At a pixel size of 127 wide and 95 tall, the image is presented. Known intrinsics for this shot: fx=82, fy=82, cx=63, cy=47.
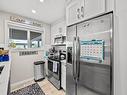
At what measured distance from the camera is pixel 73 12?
5.25 feet

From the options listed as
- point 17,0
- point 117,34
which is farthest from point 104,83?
point 17,0

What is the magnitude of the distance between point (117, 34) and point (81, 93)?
110 cm

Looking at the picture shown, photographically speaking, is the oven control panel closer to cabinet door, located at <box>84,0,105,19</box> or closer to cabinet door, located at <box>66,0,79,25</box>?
cabinet door, located at <box>84,0,105,19</box>

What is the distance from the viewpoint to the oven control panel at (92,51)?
111cm

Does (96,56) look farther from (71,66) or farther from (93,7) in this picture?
(93,7)

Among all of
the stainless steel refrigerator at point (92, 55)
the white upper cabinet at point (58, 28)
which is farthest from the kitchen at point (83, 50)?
the white upper cabinet at point (58, 28)

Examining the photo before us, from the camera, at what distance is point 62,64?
8.25 ft

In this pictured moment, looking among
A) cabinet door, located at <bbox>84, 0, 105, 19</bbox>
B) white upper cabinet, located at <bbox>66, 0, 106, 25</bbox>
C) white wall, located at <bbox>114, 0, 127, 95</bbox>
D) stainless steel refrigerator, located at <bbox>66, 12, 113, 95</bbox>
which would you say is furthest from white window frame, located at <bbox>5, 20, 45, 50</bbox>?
white wall, located at <bbox>114, 0, 127, 95</bbox>

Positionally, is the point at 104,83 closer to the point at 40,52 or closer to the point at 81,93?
the point at 81,93

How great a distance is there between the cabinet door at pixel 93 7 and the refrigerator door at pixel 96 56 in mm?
78

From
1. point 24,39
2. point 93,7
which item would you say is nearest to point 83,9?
point 93,7

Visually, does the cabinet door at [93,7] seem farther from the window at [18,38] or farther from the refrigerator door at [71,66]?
the window at [18,38]

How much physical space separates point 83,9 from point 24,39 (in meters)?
2.71

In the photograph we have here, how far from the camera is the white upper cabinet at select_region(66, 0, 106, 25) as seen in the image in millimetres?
1149
